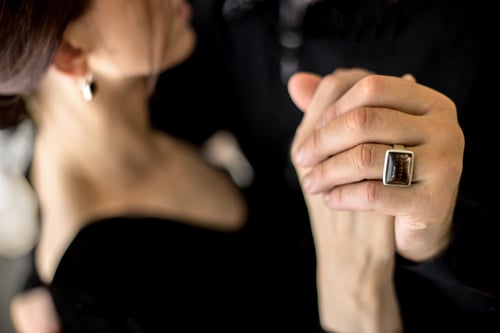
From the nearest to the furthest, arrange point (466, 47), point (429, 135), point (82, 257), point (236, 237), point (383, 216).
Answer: point (429, 135) < point (383, 216) < point (466, 47) < point (82, 257) < point (236, 237)

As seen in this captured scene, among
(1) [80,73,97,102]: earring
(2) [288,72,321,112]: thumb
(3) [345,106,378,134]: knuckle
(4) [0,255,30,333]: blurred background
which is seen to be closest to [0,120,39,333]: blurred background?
(4) [0,255,30,333]: blurred background

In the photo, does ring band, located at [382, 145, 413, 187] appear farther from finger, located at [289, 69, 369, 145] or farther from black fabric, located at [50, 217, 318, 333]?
black fabric, located at [50, 217, 318, 333]

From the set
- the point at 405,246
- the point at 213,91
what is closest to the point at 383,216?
the point at 405,246

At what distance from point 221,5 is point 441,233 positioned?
570 mm

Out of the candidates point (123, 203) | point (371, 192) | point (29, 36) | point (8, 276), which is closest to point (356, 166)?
point (371, 192)

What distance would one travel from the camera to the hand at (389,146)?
47 centimetres

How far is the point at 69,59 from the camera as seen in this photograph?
28.5 inches

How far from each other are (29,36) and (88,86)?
8.0 inches

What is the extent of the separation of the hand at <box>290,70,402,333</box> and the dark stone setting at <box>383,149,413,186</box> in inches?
5.4

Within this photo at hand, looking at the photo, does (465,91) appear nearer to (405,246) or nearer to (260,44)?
(405,246)

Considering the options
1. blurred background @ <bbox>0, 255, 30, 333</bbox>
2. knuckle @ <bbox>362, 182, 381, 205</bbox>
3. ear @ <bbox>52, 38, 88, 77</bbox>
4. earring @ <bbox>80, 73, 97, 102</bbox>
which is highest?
ear @ <bbox>52, 38, 88, 77</bbox>

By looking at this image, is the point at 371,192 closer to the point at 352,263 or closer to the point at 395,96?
the point at 395,96

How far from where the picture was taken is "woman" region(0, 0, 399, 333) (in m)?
0.71

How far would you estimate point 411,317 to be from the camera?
66cm
